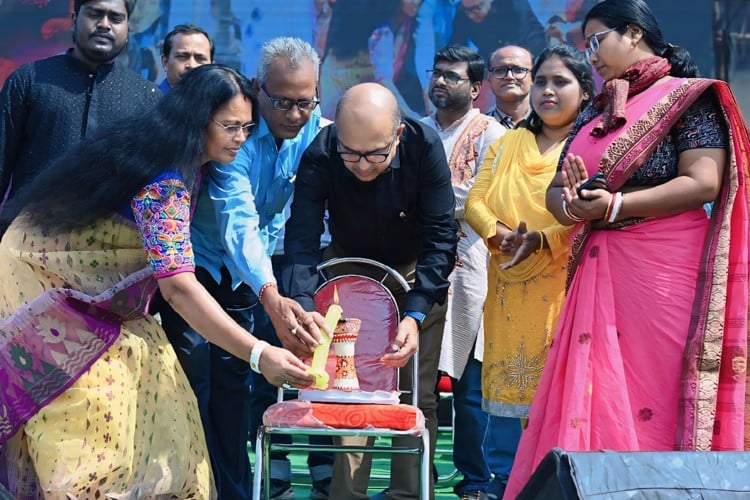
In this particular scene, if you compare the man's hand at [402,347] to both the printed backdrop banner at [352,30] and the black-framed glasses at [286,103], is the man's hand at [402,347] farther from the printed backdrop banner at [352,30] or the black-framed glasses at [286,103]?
the printed backdrop banner at [352,30]

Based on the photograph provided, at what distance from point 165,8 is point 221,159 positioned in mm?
3538

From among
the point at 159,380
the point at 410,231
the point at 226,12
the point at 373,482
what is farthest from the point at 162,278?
the point at 226,12

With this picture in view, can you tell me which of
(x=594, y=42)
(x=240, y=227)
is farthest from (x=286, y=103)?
(x=594, y=42)

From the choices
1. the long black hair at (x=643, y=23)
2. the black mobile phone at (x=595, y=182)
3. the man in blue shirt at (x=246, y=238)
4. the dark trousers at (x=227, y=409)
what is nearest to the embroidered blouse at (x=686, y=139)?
the black mobile phone at (x=595, y=182)

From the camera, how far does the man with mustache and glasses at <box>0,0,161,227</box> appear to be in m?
3.92

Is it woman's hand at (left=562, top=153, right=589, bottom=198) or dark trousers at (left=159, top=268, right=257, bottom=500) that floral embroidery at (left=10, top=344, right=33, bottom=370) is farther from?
woman's hand at (left=562, top=153, right=589, bottom=198)

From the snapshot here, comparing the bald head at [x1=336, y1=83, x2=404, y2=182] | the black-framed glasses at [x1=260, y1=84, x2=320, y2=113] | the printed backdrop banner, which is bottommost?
the bald head at [x1=336, y1=83, x2=404, y2=182]

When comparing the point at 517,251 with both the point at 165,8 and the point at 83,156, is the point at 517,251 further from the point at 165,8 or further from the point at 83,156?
the point at 165,8

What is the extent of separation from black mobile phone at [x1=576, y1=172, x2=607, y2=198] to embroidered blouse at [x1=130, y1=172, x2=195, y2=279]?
1248mm

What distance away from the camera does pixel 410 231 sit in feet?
12.9

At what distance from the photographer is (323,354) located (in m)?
3.23

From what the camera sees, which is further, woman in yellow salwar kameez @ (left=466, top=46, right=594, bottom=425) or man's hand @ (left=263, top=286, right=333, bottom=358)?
woman in yellow salwar kameez @ (left=466, top=46, right=594, bottom=425)

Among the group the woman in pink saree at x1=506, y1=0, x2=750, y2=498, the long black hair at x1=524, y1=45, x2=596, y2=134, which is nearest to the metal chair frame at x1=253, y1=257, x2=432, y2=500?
the woman in pink saree at x1=506, y1=0, x2=750, y2=498

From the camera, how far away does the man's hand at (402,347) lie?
3537 millimetres
